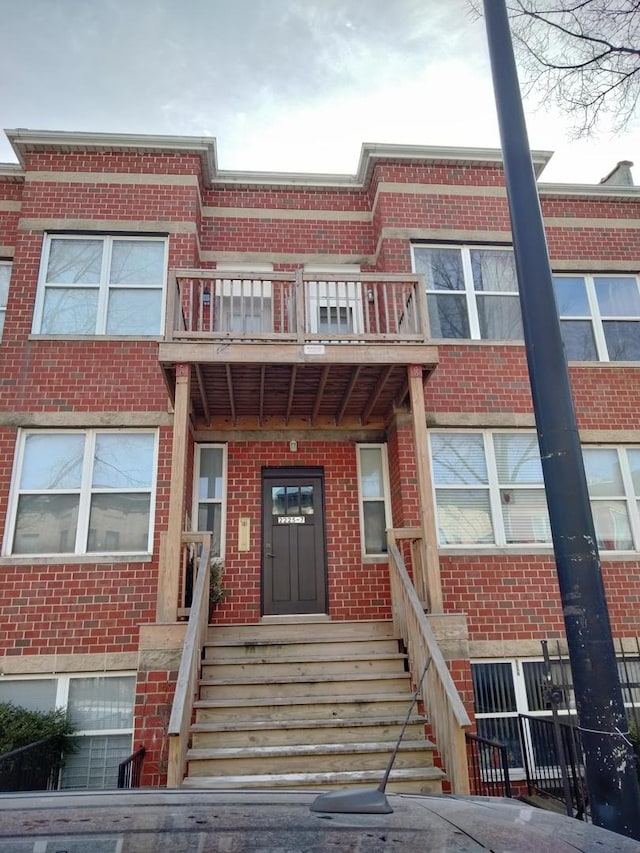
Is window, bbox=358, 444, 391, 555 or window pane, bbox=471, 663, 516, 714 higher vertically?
window, bbox=358, 444, 391, 555

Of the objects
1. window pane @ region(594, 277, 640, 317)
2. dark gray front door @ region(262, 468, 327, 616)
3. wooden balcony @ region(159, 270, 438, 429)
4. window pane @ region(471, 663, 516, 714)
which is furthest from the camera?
window pane @ region(594, 277, 640, 317)

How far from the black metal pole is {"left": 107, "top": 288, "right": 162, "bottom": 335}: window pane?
700cm

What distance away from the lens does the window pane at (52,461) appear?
895 cm

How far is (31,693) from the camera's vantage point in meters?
7.95

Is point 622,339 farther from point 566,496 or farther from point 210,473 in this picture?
point 566,496

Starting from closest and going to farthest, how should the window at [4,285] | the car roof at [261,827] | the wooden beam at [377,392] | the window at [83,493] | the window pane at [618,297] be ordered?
the car roof at [261,827]
the wooden beam at [377,392]
the window at [83,493]
the window at [4,285]
the window pane at [618,297]

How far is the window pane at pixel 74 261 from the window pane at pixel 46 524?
3764 millimetres

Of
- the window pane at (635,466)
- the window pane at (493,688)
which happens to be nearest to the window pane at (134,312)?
the window pane at (493,688)

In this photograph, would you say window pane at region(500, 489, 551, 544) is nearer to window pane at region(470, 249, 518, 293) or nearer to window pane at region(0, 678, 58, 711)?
window pane at region(470, 249, 518, 293)

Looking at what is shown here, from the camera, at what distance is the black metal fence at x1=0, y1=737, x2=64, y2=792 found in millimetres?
5801

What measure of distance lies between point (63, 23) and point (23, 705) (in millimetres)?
11195

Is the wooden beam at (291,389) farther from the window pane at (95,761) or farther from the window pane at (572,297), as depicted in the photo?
the window pane at (572,297)

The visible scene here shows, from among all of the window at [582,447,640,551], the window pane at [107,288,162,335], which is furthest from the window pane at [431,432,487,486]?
the window pane at [107,288,162,335]

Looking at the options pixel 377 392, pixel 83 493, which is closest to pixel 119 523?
pixel 83 493
